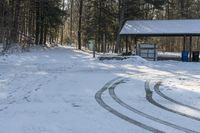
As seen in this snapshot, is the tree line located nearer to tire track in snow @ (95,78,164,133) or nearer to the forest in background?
the forest in background

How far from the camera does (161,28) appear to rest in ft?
114

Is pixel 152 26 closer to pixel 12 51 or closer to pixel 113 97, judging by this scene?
pixel 12 51

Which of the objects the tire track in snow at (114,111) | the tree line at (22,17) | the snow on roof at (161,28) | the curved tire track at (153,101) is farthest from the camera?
the tree line at (22,17)

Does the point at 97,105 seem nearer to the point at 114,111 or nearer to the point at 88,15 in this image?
the point at 114,111

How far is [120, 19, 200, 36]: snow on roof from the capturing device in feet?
109

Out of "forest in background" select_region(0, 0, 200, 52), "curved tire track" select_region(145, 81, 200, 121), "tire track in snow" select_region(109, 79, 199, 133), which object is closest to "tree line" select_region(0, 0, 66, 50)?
"forest in background" select_region(0, 0, 200, 52)

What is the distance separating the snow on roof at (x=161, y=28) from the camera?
109 feet

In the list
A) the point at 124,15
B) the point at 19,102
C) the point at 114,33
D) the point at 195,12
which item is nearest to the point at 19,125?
the point at 19,102

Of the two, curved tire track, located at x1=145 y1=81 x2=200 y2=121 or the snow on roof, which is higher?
the snow on roof

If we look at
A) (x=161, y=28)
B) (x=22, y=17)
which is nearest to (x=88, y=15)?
(x=22, y=17)

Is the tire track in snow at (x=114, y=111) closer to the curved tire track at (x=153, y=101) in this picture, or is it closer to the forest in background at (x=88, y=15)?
the curved tire track at (x=153, y=101)

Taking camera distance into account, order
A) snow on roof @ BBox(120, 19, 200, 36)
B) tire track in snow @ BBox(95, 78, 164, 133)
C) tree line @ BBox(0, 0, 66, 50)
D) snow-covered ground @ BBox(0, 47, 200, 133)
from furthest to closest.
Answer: tree line @ BBox(0, 0, 66, 50)
snow on roof @ BBox(120, 19, 200, 36)
snow-covered ground @ BBox(0, 47, 200, 133)
tire track in snow @ BBox(95, 78, 164, 133)

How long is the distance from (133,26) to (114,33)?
16148 millimetres

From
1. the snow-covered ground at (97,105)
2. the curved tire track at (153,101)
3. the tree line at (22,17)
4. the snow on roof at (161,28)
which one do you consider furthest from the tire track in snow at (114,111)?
the tree line at (22,17)
